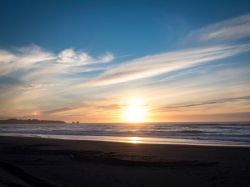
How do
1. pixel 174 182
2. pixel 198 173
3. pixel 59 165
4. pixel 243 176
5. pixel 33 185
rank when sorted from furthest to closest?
1. pixel 59 165
2. pixel 198 173
3. pixel 243 176
4. pixel 174 182
5. pixel 33 185

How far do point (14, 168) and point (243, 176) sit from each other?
810cm

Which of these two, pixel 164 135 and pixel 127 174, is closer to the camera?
pixel 127 174

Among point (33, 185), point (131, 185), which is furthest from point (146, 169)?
point (33, 185)

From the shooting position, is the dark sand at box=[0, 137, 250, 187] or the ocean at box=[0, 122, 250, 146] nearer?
the dark sand at box=[0, 137, 250, 187]

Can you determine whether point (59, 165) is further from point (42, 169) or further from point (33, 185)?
point (33, 185)

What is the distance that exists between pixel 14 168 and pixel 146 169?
4927mm

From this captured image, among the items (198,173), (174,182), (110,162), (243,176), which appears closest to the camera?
(174,182)

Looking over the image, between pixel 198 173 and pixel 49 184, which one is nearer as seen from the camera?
pixel 49 184

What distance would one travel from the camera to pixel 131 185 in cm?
880

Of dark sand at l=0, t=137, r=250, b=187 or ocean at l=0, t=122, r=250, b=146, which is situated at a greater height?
ocean at l=0, t=122, r=250, b=146

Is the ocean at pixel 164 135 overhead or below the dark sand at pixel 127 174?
overhead

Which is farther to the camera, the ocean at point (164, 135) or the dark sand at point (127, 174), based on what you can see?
the ocean at point (164, 135)

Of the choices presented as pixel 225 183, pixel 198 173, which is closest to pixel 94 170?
pixel 198 173

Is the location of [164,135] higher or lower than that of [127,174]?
higher
